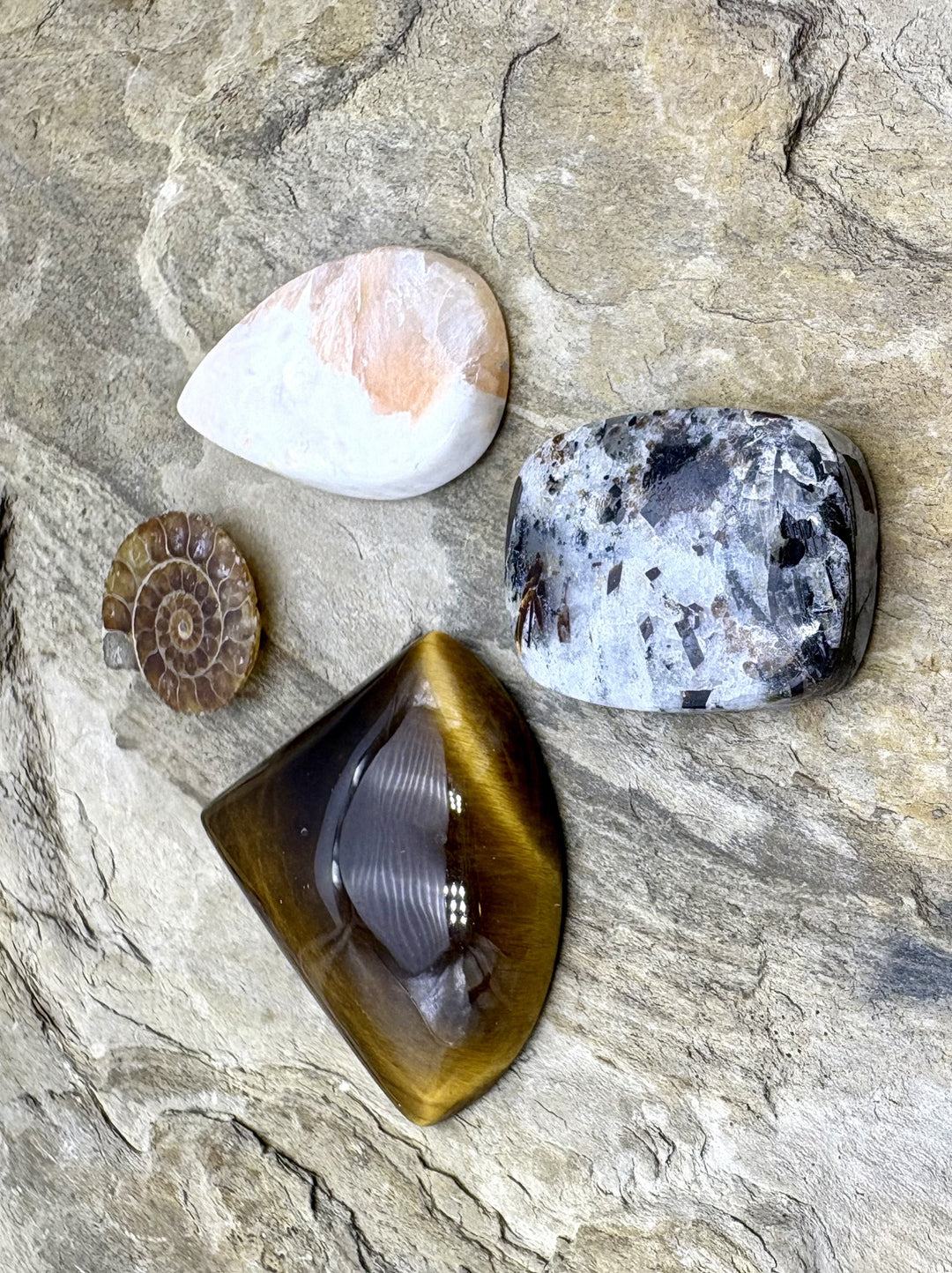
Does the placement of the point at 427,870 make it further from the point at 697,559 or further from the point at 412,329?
the point at 412,329

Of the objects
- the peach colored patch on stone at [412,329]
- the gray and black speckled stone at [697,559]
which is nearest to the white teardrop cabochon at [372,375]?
the peach colored patch on stone at [412,329]

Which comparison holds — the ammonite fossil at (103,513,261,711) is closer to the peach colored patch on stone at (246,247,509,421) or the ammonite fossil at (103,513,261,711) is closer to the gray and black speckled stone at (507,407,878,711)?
the peach colored patch on stone at (246,247,509,421)

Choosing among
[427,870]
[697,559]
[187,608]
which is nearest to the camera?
[697,559]

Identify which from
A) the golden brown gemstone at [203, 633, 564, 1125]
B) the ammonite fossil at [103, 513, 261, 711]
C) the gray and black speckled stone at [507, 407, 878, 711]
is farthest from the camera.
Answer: the ammonite fossil at [103, 513, 261, 711]

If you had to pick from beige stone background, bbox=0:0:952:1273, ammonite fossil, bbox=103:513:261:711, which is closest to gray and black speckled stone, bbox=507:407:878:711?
beige stone background, bbox=0:0:952:1273

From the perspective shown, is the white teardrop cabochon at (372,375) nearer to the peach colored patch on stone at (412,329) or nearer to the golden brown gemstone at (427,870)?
the peach colored patch on stone at (412,329)

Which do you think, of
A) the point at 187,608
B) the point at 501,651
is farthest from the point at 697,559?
the point at 187,608
